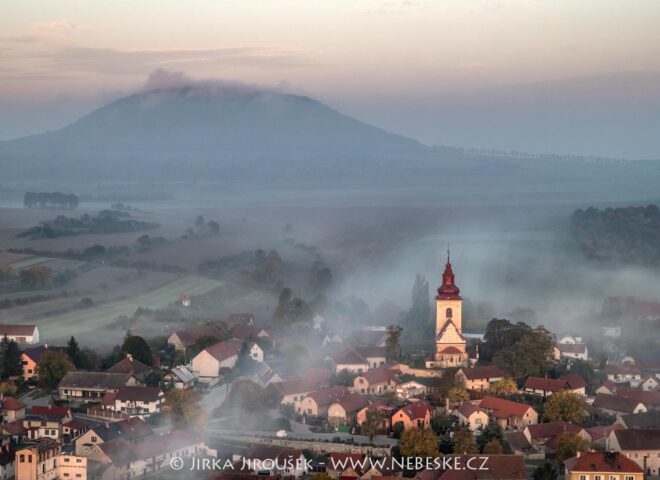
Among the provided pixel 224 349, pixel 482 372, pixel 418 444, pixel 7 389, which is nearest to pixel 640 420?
pixel 482 372

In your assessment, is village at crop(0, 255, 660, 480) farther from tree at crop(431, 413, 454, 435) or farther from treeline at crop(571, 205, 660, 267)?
treeline at crop(571, 205, 660, 267)

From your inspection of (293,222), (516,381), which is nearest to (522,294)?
(516,381)

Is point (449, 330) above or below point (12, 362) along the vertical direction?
above

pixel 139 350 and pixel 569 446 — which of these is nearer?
pixel 569 446

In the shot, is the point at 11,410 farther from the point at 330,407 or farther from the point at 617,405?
the point at 617,405

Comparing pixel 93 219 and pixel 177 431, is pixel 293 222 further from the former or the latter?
pixel 177 431

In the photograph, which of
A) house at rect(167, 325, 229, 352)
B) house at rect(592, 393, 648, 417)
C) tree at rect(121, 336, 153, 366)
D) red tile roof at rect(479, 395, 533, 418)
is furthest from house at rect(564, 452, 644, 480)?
house at rect(167, 325, 229, 352)
